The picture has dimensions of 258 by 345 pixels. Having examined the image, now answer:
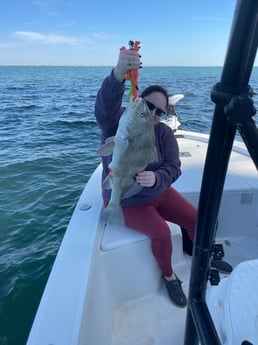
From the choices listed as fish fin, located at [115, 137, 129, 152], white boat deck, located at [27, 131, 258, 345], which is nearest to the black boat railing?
white boat deck, located at [27, 131, 258, 345]

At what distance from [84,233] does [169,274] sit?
31.4 inches

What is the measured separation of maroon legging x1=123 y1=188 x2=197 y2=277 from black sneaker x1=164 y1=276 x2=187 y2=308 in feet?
0.25

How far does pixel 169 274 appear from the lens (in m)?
2.42

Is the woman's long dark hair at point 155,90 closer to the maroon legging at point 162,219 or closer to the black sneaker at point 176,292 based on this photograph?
the maroon legging at point 162,219

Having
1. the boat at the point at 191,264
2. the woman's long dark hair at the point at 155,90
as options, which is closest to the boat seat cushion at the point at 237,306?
the boat at the point at 191,264

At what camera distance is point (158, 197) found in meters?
2.48

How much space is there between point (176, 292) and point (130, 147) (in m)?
1.44

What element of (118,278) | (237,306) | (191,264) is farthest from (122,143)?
(118,278)

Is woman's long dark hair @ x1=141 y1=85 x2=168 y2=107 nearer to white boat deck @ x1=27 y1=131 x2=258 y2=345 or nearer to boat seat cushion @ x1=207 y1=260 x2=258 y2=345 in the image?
white boat deck @ x1=27 y1=131 x2=258 y2=345

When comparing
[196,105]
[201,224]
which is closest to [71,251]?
[201,224]

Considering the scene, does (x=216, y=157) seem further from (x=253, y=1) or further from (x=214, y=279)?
(x=214, y=279)

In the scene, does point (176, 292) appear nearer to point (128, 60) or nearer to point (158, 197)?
point (158, 197)

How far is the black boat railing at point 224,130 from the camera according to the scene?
2.34 feet

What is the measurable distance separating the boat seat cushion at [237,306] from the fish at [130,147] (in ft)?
2.56
